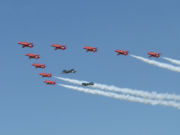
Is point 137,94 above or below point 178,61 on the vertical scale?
below

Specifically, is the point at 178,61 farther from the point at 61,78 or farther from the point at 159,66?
Result: the point at 61,78

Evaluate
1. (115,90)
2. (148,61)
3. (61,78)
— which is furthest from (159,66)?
(61,78)

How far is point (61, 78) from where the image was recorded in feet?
655

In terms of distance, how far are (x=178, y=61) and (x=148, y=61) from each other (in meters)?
14.3

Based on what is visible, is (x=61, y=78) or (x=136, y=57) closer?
(x=136, y=57)

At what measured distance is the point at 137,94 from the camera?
636 feet

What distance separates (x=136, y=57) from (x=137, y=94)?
63.9 feet

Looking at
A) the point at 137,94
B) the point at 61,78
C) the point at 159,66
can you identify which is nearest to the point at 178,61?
the point at 159,66

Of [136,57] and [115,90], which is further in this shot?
[115,90]

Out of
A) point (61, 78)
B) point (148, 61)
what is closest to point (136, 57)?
point (148, 61)

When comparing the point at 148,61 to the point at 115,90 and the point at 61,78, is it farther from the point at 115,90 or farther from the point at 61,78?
the point at 61,78

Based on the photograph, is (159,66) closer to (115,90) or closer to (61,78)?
(115,90)

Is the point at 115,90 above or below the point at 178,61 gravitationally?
below

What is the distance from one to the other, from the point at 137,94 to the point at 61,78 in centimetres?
3774
